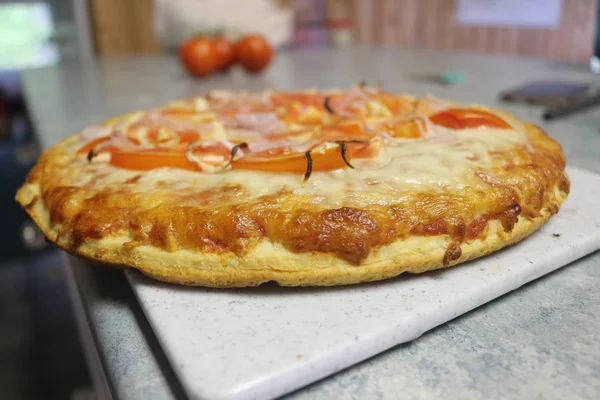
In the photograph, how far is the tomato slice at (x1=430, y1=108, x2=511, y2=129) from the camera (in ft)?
3.30

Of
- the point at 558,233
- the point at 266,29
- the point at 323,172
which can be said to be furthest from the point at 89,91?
the point at 558,233

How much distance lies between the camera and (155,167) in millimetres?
903

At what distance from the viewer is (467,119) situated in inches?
39.7

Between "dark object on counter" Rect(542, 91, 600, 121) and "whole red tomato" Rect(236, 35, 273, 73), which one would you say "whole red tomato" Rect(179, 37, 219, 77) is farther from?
"dark object on counter" Rect(542, 91, 600, 121)

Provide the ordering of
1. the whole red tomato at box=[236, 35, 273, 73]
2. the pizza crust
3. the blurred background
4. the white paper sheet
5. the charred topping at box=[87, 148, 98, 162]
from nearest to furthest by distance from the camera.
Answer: the pizza crust
the charred topping at box=[87, 148, 98, 162]
the blurred background
the whole red tomato at box=[236, 35, 273, 73]
the white paper sheet

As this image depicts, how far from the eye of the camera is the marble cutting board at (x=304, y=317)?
22.7 inches

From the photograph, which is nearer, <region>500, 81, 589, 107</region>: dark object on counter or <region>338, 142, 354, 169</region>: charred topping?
<region>338, 142, 354, 169</region>: charred topping

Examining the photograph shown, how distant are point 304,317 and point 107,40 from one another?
456cm

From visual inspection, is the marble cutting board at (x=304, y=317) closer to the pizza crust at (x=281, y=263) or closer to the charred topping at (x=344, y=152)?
the pizza crust at (x=281, y=263)

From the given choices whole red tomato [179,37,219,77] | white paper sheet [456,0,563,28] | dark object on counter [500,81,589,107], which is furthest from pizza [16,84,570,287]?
white paper sheet [456,0,563,28]

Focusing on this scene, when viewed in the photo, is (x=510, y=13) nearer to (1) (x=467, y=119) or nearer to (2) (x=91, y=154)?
(1) (x=467, y=119)

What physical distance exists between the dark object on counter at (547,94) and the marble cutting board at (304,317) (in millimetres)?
1081

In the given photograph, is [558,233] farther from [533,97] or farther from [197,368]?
[533,97]

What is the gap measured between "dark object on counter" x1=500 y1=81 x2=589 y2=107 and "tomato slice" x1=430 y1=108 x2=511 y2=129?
2.85ft
